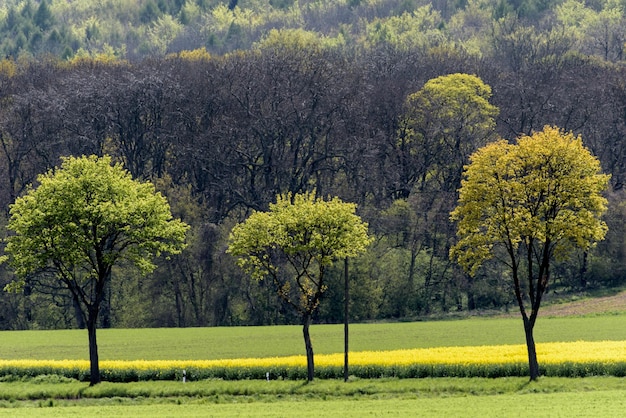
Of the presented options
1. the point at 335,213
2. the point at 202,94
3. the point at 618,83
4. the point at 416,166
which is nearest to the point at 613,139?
the point at 618,83

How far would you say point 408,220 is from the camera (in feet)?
336

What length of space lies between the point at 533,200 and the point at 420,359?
9.26 metres

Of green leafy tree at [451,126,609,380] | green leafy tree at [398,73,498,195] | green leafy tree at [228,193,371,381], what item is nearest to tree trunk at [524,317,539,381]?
green leafy tree at [451,126,609,380]

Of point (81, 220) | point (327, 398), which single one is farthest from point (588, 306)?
point (81, 220)

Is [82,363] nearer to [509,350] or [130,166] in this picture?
[509,350]

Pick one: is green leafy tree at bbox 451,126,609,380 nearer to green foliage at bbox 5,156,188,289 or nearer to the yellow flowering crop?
the yellow flowering crop

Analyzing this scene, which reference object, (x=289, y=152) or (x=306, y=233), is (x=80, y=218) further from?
(x=289, y=152)

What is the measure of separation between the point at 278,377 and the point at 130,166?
56.3m

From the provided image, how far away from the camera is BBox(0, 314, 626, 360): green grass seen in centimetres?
6556

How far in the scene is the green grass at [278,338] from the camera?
6556 centimetres

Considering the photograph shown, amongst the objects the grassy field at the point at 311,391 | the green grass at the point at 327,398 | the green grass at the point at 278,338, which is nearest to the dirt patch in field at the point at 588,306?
the green grass at the point at 278,338

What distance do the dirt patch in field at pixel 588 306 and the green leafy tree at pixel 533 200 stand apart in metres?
38.0

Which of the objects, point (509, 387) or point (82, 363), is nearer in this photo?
point (509, 387)

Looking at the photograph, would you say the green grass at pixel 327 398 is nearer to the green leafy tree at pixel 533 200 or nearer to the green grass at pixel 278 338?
the green leafy tree at pixel 533 200
